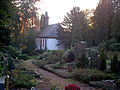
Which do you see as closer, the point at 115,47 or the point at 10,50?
the point at 10,50

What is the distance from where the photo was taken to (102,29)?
39906 millimetres

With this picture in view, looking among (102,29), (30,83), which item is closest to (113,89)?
(30,83)

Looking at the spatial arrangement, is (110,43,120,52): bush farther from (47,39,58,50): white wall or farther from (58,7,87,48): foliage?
(47,39,58,50): white wall

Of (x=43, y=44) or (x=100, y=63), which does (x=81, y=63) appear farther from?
(x=43, y=44)

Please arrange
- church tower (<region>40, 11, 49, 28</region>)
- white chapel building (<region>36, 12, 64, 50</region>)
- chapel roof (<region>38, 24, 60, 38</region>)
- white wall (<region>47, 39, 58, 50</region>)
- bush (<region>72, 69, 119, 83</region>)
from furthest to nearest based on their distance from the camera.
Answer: church tower (<region>40, 11, 49, 28</region>), chapel roof (<region>38, 24, 60, 38</region>), white chapel building (<region>36, 12, 64, 50</region>), white wall (<region>47, 39, 58, 50</region>), bush (<region>72, 69, 119, 83</region>)

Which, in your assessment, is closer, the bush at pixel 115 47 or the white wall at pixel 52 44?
the bush at pixel 115 47

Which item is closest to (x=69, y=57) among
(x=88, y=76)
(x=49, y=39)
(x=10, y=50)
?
(x=10, y=50)

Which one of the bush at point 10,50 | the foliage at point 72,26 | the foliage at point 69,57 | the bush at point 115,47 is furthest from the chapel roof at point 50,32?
the bush at point 10,50

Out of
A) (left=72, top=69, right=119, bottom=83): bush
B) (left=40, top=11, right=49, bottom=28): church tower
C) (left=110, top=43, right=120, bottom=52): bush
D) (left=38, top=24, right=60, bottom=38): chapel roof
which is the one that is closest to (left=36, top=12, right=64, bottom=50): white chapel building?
(left=38, top=24, right=60, bottom=38): chapel roof

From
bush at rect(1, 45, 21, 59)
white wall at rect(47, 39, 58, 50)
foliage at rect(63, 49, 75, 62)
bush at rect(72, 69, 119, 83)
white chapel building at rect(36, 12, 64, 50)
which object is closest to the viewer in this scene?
bush at rect(72, 69, 119, 83)

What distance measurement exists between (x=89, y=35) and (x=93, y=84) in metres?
29.8

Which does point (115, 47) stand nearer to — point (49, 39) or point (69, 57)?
point (69, 57)

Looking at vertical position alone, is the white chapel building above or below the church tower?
below

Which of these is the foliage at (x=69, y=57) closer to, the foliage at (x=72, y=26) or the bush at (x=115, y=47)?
the bush at (x=115, y=47)
